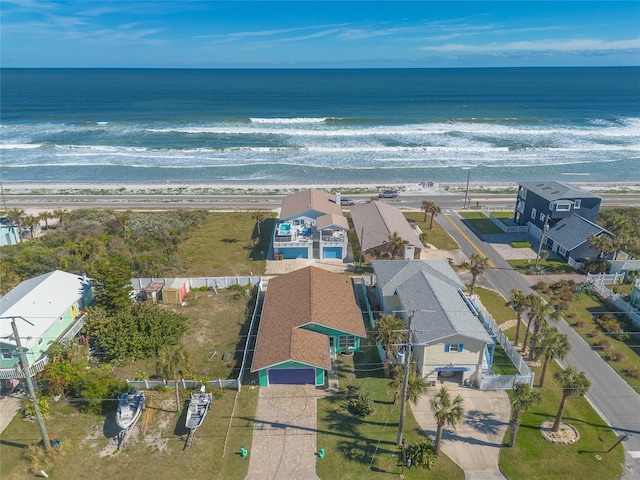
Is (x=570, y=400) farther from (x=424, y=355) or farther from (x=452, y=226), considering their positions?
(x=452, y=226)

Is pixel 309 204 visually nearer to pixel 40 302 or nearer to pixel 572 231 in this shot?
pixel 572 231

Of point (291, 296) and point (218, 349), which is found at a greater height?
point (291, 296)

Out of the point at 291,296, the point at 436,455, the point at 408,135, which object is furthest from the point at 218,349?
the point at 408,135

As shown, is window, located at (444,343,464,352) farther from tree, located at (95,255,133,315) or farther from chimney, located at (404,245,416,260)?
tree, located at (95,255,133,315)

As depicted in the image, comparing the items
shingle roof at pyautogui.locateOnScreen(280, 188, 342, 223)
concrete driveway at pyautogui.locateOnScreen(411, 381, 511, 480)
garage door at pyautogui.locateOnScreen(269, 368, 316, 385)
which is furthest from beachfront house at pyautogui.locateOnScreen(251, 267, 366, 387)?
shingle roof at pyautogui.locateOnScreen(280, 188, 342, 223)

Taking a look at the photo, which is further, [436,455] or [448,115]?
[448,115]

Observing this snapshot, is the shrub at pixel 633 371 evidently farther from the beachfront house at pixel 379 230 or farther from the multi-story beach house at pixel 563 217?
the beachfront house at pixel 379 230
